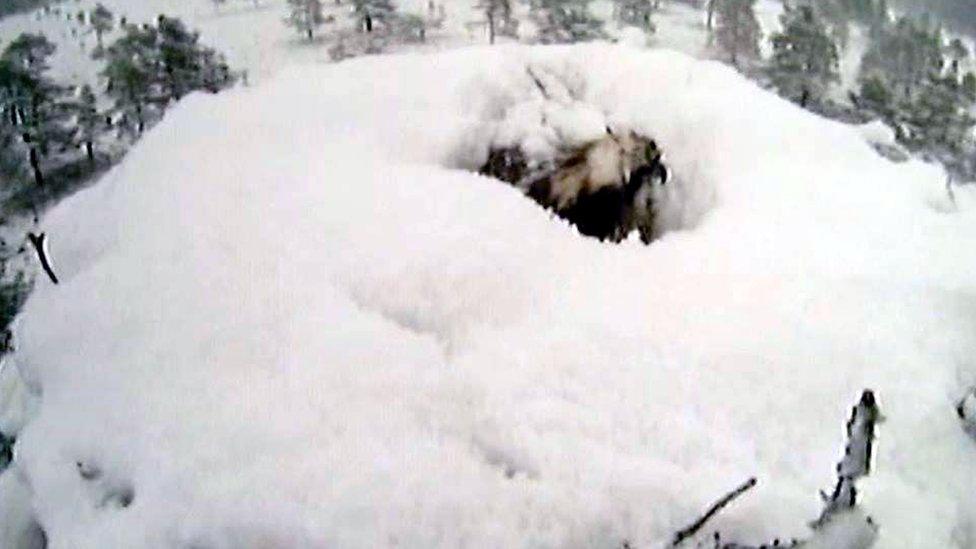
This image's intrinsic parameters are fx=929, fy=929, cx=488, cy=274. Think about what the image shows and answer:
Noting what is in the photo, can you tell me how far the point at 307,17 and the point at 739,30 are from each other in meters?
30.5

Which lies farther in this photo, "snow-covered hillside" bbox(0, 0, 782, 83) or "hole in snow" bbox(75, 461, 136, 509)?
"snow-covered hillside" bbox(0, 0, 782, 83)

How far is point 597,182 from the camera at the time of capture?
34.9ft

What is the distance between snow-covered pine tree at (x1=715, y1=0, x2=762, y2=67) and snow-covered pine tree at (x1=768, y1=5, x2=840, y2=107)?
10370mm

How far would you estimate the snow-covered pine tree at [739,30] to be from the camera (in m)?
65.4

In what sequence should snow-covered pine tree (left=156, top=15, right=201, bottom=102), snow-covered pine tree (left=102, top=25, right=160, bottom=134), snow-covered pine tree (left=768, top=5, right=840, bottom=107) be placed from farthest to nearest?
1. snow-covered pine tree (left=768, top=5, right=840, bottom=107)
2. snow-covered pine tree (left=102, top=25, right=160, bottom=134)
3. snow-covered pine tree (left=156, top=15, right=201, bottom=102)

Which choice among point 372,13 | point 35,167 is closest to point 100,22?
point 372,13

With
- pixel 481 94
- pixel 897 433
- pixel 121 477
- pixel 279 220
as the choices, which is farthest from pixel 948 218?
pixel 121 477

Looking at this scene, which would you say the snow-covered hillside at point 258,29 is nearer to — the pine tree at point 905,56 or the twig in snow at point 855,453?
the pine tree at point 905,56

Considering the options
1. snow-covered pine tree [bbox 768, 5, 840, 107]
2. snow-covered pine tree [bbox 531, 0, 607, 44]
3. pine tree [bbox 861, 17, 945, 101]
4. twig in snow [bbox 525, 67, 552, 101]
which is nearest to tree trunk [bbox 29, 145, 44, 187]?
snow-covered pine tree [bbox 531, 0, 607, 44]

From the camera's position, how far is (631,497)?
5.77m

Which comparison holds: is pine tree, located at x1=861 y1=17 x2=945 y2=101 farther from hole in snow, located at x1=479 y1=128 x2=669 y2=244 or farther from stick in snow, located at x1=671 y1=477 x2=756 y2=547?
stick in snow, located at x1=671 y1=477 x2=756 y2=547

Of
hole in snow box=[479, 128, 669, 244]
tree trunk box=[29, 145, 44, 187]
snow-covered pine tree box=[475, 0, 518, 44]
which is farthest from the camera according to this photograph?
snow-covered pine tree box=[475, 0, 518, 44]

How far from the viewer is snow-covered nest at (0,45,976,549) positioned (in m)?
5.80

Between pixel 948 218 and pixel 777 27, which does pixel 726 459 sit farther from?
pixel 777 27
